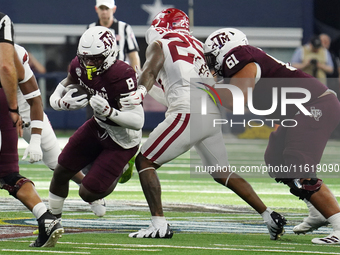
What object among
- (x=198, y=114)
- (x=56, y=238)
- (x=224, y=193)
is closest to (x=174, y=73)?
(x=198, y=114)

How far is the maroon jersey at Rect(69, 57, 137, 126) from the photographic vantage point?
17.7 feet

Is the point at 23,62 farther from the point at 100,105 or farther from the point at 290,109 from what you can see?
the point at 290,109

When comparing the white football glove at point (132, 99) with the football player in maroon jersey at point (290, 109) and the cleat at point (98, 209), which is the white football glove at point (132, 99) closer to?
the football player in maroon jersey at point (290, 109)

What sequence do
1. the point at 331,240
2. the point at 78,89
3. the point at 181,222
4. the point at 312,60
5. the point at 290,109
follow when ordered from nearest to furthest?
the point at 331,240
the point at 78,89
the point at 290,109
the point at 181,222
the point at 312,60

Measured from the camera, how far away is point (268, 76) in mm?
5336

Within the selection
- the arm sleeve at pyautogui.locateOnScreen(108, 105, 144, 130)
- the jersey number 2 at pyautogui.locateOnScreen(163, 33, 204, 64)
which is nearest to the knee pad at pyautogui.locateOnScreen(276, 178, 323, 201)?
the arm sleeve at pyautogui.locateOnScreen(108, 105, 144, 130)

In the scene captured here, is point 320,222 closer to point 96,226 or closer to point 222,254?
point 222,254

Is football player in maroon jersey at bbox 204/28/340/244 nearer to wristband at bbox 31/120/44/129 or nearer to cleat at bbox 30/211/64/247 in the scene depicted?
wristband at bbox 31/120/44/129

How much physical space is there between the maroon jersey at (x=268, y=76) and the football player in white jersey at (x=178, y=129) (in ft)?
1.34

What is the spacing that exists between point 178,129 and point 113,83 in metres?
0.61

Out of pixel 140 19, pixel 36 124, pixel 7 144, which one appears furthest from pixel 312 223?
pixel 140 19

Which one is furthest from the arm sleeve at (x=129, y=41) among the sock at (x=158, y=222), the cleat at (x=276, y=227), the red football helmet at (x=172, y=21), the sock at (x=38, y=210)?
the sock at (x=38, y=210)

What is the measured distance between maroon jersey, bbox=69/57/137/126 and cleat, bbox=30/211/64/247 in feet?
3.28

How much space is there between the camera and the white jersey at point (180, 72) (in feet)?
18.7
